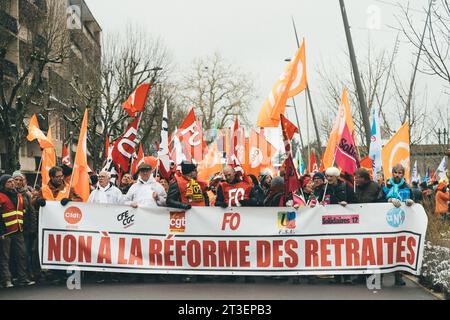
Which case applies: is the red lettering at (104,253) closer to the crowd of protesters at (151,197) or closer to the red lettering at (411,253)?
the crowd of protesters at (151,197)

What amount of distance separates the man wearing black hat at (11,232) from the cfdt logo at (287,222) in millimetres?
3752

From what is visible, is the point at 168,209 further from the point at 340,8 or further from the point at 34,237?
the point at 340,8

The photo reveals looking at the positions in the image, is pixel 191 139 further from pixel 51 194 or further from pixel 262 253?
pixel 262 253

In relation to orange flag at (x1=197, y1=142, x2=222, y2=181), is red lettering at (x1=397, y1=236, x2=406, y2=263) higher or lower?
lower

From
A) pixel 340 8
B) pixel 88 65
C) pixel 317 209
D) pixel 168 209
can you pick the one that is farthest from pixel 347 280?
pixel 88 65

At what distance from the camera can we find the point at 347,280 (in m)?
10.5

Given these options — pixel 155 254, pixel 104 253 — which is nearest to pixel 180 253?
pixel 155 254

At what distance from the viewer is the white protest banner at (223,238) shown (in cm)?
989

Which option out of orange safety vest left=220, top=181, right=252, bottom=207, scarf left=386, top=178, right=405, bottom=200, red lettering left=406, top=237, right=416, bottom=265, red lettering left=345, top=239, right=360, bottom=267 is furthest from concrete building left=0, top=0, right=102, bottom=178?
red lettering left=406, top=237, right=416, bottom=265

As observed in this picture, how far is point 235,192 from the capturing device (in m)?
11.0

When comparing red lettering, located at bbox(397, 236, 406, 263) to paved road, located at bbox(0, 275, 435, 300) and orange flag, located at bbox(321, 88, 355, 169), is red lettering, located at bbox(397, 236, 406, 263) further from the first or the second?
orange flag, located at bbox(321, 88, 355, 169)

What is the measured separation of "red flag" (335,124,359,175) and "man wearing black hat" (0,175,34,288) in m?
5.03

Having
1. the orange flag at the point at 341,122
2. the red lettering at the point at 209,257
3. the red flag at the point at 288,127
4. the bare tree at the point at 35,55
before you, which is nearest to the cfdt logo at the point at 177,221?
the red lettering at the point at 209,257

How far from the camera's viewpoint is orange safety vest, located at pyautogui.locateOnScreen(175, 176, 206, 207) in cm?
1070
